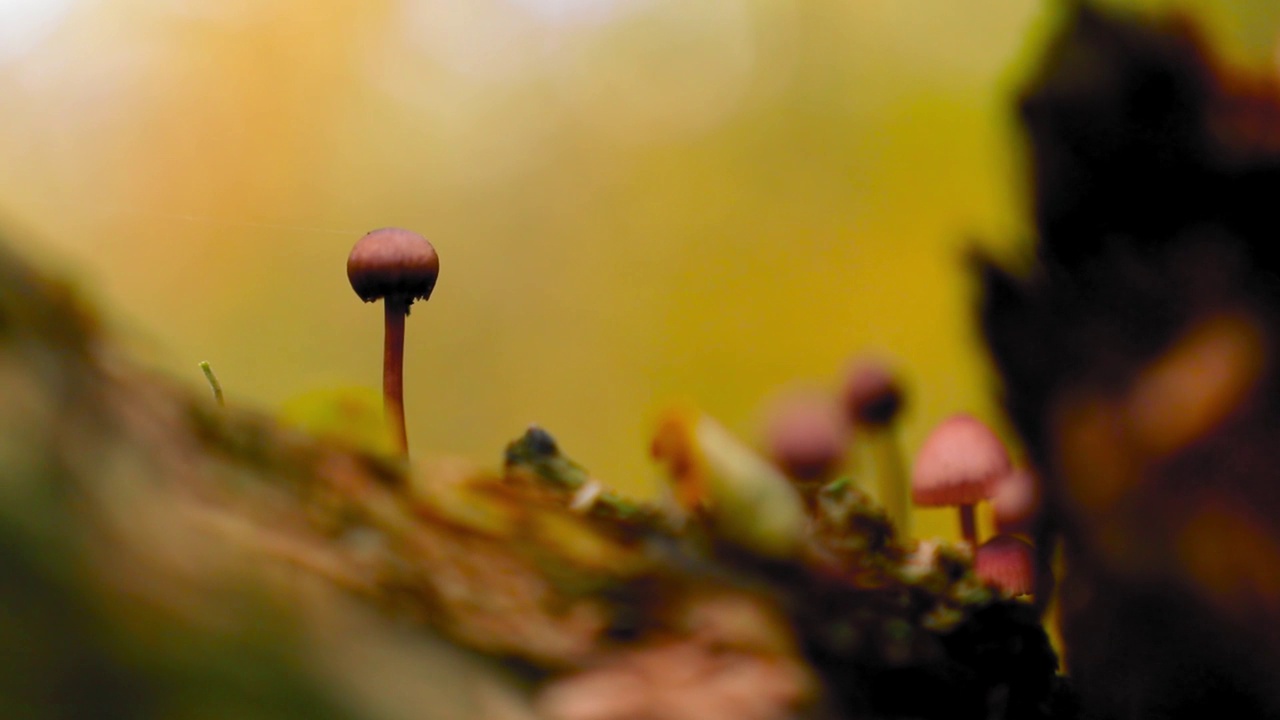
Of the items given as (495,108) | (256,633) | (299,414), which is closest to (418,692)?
(256,633)

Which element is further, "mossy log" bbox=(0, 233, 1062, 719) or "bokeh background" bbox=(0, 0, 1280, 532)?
"bokeh background" bbox=(0, 0, 1280, 532)

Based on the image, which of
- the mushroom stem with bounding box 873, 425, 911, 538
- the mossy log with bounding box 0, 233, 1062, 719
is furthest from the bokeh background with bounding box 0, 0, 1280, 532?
the mossy log with bounding box 0, 233, 1062, 719

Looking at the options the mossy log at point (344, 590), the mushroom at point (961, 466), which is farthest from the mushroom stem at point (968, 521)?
the mossy log at point (344, 590)

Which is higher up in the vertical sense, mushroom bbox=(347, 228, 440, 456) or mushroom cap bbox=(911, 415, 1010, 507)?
mushroom bbox=(347, 228, 440, 456)

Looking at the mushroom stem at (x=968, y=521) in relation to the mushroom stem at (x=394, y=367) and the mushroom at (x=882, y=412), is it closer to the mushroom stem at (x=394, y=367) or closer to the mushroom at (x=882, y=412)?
the mushroom at (x=882, y=412)

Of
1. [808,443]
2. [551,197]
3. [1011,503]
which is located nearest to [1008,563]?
[1011,503]

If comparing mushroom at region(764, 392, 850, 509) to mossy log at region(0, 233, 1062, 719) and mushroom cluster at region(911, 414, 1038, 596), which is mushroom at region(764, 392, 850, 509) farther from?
mossy log at region(0, 233, 1062, 719)
